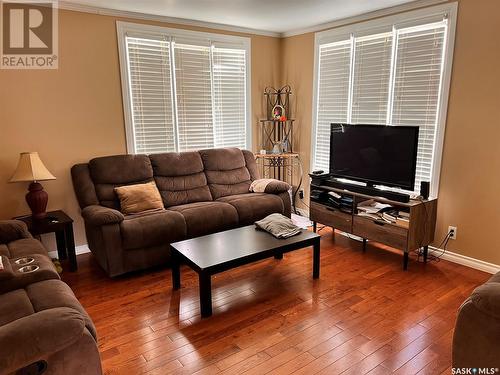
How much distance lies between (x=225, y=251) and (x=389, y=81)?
8.14 ft

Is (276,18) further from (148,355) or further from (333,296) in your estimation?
(148,355)

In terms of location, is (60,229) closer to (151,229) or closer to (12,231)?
(12,231)

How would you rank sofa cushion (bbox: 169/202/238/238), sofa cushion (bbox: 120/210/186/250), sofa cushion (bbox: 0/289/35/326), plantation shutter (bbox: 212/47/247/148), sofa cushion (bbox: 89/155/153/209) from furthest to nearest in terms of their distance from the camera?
1. plantation shutter (bbox: 212/47/247/148)
2. sofa cushion (bbox: 89/155/153/209)
3. sofa cushion (bbox: 169/202/238/238)
4. sofa cushion (bbox: 120/210/186/250)
5. sofa cushion (bbox: 0/289/35/326)

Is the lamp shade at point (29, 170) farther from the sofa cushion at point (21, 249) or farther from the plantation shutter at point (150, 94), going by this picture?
the plantation shutter at point (150, 94)

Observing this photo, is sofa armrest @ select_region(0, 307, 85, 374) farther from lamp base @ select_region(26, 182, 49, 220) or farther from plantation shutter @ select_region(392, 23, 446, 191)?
plantation shutter @ select_region(392, 23, 446, 191)

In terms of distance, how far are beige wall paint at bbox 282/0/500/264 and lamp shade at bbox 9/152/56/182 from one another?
3.70 metres

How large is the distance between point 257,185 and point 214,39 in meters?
1.85

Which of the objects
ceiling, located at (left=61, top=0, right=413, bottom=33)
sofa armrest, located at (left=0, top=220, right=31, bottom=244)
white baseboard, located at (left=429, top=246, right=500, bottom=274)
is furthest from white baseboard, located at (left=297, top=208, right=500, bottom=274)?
sofa armrest, located at (left=0, top=220, right=31, bottom=244)

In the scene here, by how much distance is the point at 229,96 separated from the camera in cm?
463

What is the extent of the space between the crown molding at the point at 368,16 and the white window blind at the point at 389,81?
0.17 metres

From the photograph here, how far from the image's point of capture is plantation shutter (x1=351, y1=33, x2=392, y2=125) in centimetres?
376

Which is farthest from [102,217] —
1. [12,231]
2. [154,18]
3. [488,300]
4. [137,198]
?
[488,300]

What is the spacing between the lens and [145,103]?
399 cm

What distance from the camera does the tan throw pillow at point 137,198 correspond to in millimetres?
3494
